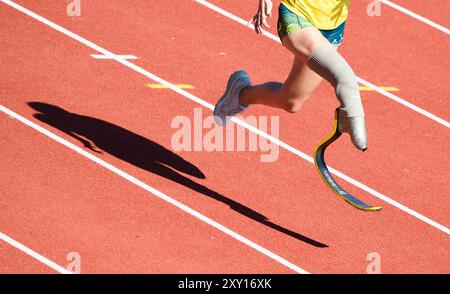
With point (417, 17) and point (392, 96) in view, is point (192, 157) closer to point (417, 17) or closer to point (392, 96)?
point (392, 96)

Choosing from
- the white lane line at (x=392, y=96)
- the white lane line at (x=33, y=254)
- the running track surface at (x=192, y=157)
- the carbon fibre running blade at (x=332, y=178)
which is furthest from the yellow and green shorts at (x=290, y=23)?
the white lane line at (x=33, y=254)

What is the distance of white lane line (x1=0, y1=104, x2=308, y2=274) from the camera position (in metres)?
7.39

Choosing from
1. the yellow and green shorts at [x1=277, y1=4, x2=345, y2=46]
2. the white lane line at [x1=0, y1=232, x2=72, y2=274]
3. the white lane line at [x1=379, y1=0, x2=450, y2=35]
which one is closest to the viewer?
the white lane line at [x1=0, y1=232, x2=72, y2=274]

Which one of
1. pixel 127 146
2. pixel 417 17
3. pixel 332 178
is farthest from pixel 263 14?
pixel 417 17

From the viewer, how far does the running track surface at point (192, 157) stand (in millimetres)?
7371

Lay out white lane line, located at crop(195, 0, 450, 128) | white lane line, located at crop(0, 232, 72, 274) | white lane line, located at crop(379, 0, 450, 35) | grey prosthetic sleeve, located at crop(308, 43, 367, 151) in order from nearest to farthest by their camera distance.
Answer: white lane line, located at crop(0, 232, 72, 274), grey prosthetic sleeve, located at crop(308, 43, 367, 151), white lane line, located at crop(195, 0, 450, 128), white lane line, located at crop(379, 0, 450, 35)

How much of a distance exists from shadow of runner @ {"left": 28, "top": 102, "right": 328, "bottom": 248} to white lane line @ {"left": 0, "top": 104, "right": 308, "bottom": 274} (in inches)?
4.8

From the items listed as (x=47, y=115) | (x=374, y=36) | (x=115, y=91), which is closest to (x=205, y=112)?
(x=115, y=91)

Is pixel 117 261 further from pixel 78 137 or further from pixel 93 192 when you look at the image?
pixel 78 137

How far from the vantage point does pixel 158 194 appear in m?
7.94

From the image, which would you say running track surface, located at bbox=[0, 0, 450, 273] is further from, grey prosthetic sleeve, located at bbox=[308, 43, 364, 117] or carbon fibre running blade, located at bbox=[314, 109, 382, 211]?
grey prosthetic sleeve, located at bbox=[308, 43, 364, 117]

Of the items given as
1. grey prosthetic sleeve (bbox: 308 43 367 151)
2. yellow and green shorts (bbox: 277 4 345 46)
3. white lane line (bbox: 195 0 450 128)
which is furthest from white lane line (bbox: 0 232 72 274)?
white lane line (bbox: 195 0 450 128)

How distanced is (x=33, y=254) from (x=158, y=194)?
132 centimetres

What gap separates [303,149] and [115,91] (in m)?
1.87
